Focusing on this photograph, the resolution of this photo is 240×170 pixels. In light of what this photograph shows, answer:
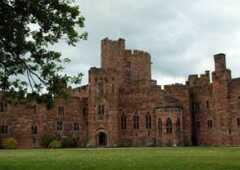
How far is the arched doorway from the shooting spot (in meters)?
74.3

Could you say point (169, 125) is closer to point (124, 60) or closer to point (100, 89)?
point (100, 89)

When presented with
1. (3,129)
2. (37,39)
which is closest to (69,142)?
(3,129)

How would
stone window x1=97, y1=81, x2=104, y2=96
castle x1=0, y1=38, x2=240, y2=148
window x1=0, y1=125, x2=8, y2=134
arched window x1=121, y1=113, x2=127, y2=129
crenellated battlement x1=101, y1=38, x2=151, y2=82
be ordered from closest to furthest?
1. castle x1=0, y1=38, x2=240, y2=148
2. window x1=0, y1=125, x2=8, y2=134
3. stone window x1=97, y1=81, x2=104, y2=96
4. arched window x1=121, y1=113, x2=127, y2=129
5. crenellated battlement x1=101, y1=38, x2=151, y2=82

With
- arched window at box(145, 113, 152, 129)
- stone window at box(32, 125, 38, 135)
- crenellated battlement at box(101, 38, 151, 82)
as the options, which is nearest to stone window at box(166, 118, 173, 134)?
arched window at box(145, 113, 152, 129)

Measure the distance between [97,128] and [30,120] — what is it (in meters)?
10.5

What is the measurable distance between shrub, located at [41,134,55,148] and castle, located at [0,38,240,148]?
1388mm

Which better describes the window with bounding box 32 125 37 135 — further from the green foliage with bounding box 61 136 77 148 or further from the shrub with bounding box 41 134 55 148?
the green foliage with bounding box 61 136 77 148

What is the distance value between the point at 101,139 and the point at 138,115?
6.92 m

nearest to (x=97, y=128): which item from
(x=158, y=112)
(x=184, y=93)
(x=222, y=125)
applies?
(x=158, y=112)

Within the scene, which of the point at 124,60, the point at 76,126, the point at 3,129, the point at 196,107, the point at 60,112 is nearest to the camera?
the point at 3,129

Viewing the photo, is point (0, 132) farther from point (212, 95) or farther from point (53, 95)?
point (53, 95)

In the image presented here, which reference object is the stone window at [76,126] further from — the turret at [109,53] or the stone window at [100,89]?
the turret at [109,53]

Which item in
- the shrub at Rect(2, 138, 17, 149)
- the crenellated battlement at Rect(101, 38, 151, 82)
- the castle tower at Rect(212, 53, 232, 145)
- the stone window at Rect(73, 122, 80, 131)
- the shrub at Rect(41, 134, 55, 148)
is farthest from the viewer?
the crenellated battlement at Rect(101, 38, 151, 82)

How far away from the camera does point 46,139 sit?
72.7 metres
